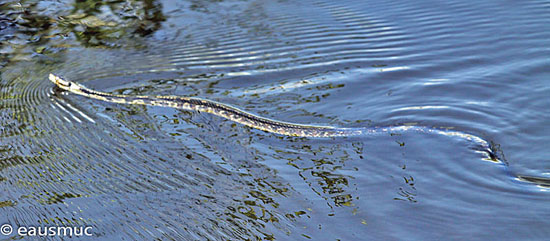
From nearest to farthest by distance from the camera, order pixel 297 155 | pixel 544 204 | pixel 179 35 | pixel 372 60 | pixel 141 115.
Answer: pixel 544 204, pixel 297 155, pixel 141 115, pixel 372 60, pixel 179 35

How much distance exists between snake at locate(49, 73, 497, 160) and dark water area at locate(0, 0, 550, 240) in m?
0.11

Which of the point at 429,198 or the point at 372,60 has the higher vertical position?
the point at 372,60

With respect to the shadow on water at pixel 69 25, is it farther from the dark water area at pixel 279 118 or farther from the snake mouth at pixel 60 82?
the snake mouth at pixel 60 82

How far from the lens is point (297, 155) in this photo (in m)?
6.07

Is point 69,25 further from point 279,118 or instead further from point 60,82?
point 279,118

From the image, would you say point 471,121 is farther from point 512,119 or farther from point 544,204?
point 544,204

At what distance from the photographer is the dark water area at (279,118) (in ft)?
16.6

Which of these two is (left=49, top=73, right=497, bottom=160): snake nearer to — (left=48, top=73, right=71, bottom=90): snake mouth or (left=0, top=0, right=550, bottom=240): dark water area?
(left=48, top=73, right=71, bottom=90): snake mouth

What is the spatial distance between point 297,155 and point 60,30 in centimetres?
554

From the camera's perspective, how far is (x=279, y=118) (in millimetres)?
7020

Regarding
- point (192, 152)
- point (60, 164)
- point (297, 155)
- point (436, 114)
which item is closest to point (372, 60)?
point (436, 114)

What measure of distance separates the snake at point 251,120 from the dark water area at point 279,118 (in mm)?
108

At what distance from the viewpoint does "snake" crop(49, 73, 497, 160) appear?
6.41 meters

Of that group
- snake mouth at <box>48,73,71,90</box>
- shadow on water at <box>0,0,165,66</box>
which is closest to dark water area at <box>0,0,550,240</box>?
shadow on water at <box>0,0,165,66</box>
